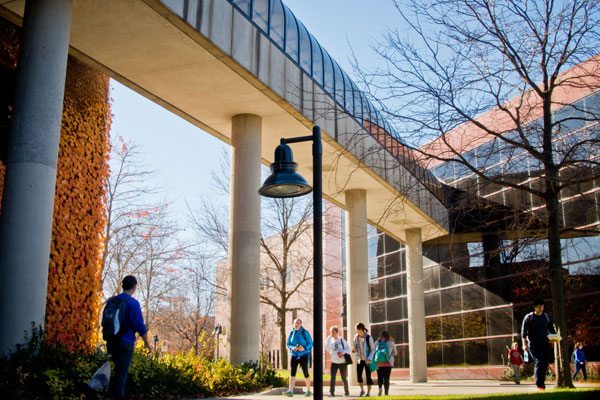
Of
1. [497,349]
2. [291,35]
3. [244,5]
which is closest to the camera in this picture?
[244,5]

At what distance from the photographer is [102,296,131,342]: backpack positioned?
7594 mm

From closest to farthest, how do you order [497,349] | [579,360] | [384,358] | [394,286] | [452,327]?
[384,358]
[579,360]
[497,349]
[452,327]
[394,286]

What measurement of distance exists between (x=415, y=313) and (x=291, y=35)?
1588cm

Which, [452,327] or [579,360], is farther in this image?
[452,327]

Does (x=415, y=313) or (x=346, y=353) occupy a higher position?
(x=415, y=313)

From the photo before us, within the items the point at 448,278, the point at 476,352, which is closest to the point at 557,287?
the point at 476,352

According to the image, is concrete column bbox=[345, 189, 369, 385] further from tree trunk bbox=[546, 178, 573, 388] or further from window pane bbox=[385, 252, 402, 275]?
window pane bbox=[385, 252, 402, 275]

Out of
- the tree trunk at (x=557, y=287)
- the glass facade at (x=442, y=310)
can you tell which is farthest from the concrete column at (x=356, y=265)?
the tree trunk at (x=557, y=287)

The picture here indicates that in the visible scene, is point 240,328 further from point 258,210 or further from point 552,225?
point 552,225

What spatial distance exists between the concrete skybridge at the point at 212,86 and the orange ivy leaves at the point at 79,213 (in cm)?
96

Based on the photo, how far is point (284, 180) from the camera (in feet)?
21.1

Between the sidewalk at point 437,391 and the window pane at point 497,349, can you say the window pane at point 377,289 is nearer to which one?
the window pane at point 497,349

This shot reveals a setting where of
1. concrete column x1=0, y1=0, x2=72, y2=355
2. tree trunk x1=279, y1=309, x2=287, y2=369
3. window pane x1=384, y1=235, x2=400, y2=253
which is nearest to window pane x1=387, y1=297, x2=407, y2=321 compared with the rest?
window pane x1=384, y1=235, x2=400, y2=253

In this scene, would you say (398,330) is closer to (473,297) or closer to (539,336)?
(473,297)
